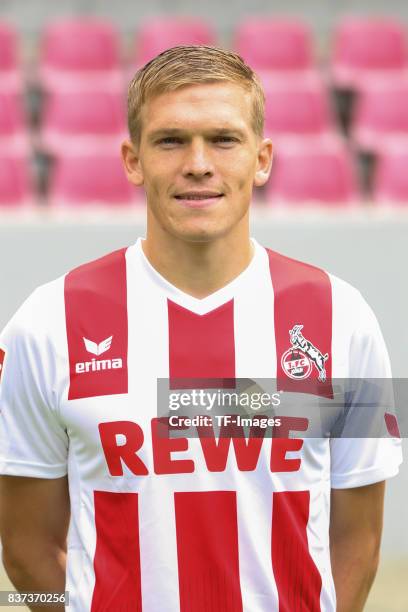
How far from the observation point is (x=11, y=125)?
616 centimetres

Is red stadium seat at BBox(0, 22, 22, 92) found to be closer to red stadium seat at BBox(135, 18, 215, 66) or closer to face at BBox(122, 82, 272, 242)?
red stadium seat at BBox(135, 18, 215, 66)

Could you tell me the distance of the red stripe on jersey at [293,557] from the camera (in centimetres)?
192

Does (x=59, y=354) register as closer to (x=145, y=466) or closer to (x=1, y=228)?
(x=145, y=466)

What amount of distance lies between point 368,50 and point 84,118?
1942mm

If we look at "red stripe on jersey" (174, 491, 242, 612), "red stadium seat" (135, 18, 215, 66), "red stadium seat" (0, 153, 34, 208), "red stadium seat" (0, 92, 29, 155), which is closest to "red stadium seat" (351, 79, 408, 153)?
"red stadium seat" (135, 18, 215, 66)

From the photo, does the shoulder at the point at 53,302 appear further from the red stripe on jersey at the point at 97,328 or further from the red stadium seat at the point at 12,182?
the red stadium seat at the point at 12,182

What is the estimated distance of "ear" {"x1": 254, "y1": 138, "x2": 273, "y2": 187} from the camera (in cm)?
199

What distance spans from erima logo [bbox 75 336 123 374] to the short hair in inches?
14.0

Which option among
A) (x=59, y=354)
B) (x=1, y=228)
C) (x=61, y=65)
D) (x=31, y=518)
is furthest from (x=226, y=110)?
(x=61, y=65)

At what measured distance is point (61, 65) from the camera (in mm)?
6938

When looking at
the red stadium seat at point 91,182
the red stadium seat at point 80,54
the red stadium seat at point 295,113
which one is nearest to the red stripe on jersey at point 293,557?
the red stadium seat at point 91,182

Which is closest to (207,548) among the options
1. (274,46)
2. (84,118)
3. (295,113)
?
(84,118)

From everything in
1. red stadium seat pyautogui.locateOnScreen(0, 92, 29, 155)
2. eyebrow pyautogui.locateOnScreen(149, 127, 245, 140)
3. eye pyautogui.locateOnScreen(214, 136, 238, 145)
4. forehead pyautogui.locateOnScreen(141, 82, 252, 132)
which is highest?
red stadium seat pyautogui.locateOnScreen(0, 92, 29, 155)

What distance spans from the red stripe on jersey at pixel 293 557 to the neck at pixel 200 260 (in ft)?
1.28
